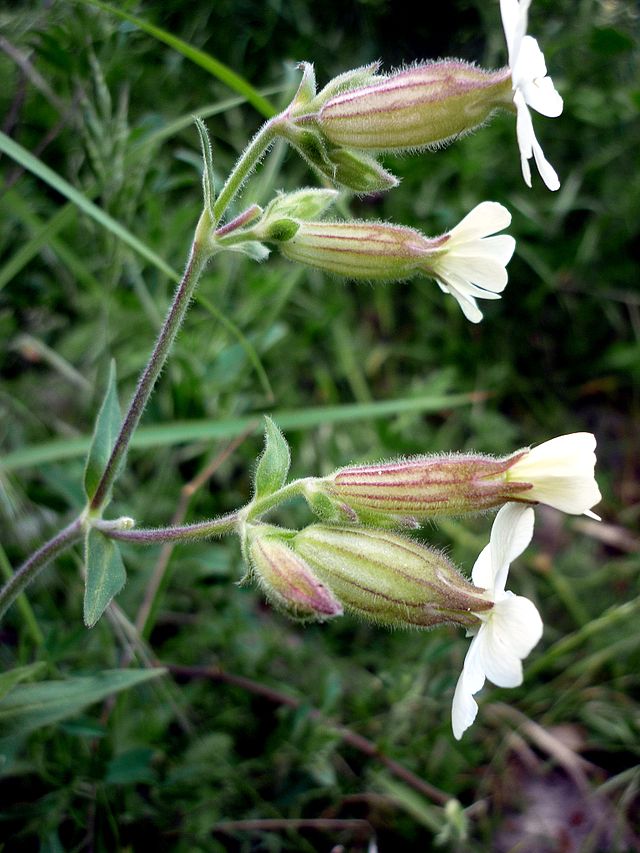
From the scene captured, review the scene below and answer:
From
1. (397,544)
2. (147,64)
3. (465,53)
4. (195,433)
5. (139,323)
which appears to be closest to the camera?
(397,544)

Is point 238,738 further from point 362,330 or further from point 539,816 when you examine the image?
point 362,330

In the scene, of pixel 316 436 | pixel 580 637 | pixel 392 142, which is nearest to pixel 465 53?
pixel 316 436

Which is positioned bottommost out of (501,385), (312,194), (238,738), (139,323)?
(501,385)

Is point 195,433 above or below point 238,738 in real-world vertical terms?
above

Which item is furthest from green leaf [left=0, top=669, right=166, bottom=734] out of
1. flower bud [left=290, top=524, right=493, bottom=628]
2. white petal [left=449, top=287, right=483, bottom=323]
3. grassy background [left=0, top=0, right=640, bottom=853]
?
white petal [left=449, top=287, right=483, bottom=323]

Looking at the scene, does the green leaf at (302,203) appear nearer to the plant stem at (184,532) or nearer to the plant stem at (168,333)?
the plant stem at (168,333)

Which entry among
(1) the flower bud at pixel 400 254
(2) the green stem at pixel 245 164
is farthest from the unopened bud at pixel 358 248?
(2) the green stem at pixel 245 164
